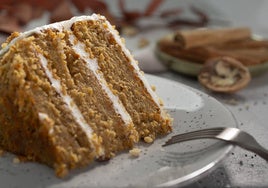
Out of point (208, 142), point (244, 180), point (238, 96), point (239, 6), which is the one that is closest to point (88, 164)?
point (208, 142)

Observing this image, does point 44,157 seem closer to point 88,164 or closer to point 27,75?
point 88,164

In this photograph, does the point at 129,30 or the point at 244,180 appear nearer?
the point at 244,180

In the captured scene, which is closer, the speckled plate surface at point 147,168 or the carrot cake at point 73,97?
the speckled plate surface at point 147,168

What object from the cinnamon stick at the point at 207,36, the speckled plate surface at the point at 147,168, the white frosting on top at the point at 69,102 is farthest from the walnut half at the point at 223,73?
the white frosting on top at the point at 69,102

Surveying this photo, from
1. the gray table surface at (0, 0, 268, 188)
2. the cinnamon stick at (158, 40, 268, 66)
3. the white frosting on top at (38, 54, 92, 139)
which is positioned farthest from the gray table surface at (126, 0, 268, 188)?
the white frosting on top at (38, 54, 92, 139)

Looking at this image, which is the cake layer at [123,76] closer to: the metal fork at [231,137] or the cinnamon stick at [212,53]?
the metal fork at [231,137]
